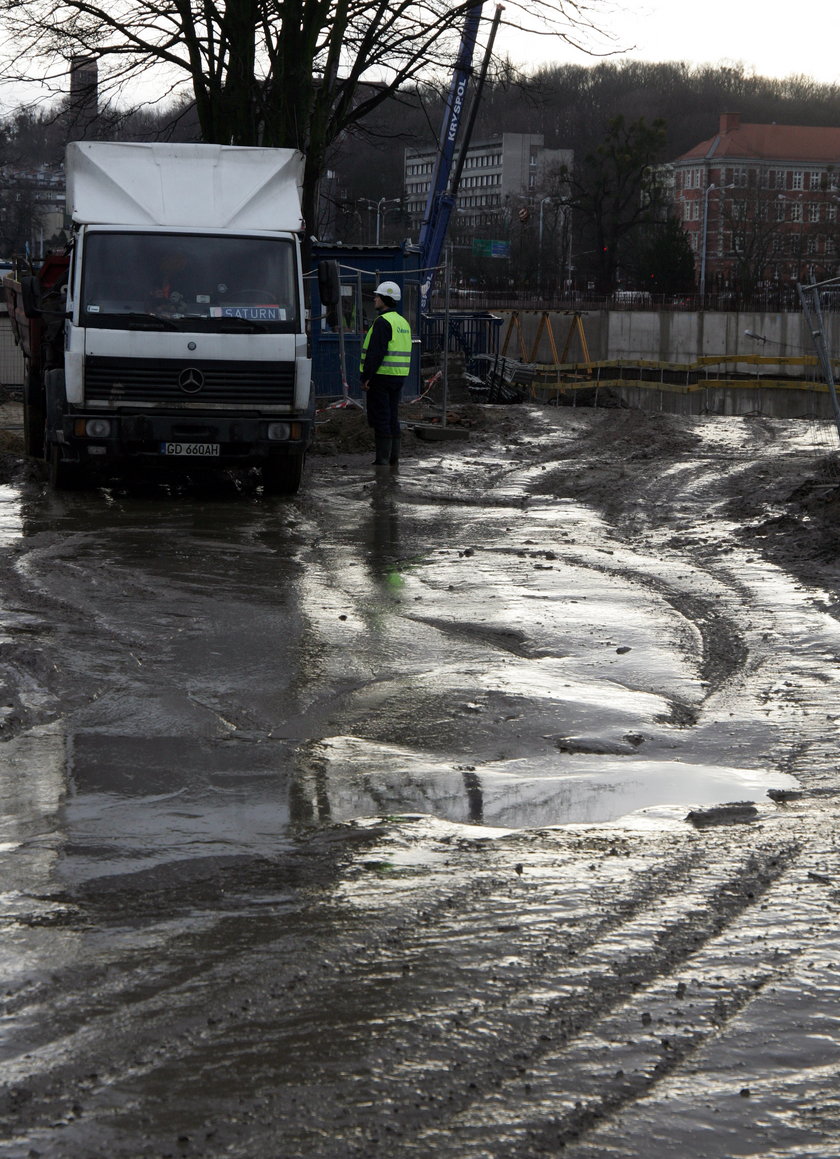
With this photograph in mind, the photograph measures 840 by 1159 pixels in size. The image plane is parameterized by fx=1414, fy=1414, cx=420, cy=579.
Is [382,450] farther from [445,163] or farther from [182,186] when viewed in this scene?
[445,163]

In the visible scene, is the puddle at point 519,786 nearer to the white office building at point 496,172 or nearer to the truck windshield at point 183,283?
the truck windshield at point 183,283

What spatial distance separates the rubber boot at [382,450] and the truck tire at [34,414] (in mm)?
3698

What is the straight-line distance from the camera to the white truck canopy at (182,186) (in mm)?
12938

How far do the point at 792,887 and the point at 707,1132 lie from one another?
1.43m

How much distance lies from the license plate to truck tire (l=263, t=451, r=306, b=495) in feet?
2.43

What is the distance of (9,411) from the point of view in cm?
2238

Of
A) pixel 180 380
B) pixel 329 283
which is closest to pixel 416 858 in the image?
pixel 180 380

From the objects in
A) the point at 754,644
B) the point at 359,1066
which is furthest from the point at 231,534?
the point at 359,1066

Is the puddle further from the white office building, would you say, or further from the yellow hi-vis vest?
the white office building

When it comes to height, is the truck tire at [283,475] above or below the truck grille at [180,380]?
below

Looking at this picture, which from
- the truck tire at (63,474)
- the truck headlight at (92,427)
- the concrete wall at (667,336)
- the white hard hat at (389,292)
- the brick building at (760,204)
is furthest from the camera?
the brick building at (760,204)

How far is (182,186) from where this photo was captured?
13.1 meters

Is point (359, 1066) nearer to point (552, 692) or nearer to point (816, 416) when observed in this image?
point (552, 692)

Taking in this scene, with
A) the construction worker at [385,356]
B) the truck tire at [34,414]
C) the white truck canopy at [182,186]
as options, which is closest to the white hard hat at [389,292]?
the construction worker at [385,356]
